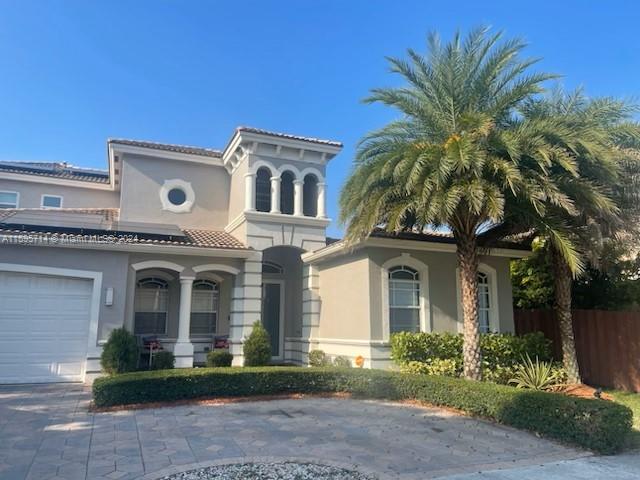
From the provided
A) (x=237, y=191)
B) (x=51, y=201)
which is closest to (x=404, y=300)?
(x=237, y=191)

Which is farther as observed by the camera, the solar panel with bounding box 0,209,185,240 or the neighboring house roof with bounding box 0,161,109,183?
the neighboring house roof with bounding box 0,161,109,183

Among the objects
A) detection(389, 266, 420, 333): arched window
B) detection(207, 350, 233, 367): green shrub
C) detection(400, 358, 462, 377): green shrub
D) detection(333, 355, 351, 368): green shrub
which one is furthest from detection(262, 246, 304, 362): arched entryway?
detection(400, 358, 462, 377): green shrub

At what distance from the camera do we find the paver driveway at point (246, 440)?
621 cm

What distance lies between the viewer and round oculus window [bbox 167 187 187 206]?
16.9 meters

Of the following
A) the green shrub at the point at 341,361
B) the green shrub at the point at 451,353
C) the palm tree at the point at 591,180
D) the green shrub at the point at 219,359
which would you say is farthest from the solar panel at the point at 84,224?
the palm tree at the point at 591,180

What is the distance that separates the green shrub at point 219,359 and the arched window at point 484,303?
7582 mm

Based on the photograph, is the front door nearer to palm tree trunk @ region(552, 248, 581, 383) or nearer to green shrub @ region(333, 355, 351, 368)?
green shrub @ region(333, 355, 351, 368)

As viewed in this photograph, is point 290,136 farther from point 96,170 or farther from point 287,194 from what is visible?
point 96,170

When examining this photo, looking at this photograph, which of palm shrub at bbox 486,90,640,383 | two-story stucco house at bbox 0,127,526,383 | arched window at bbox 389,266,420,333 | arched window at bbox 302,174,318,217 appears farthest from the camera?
arched window at bbox 302,174,318,217

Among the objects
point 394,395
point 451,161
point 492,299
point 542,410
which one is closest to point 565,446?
point 542,410

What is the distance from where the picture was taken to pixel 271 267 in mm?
17438

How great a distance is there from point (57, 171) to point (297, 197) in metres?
11.6

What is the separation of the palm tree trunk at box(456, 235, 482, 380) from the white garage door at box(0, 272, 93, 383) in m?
9.77

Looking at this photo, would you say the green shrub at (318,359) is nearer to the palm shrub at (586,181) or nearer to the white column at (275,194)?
the white column at (275,194)
